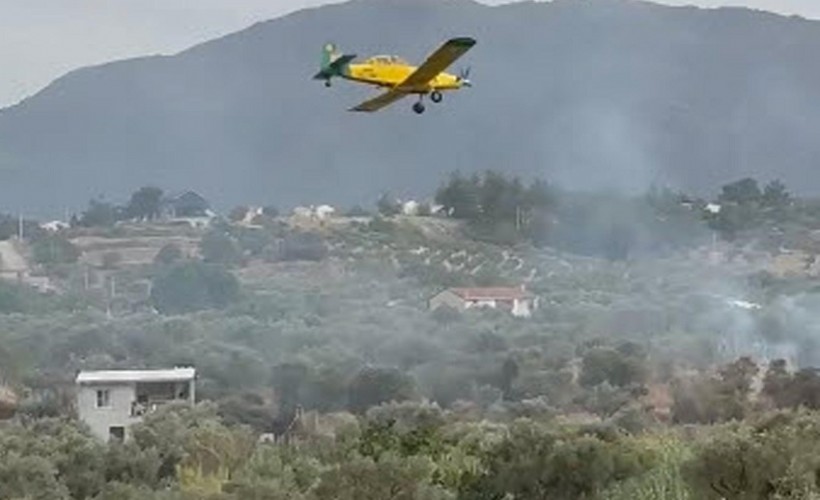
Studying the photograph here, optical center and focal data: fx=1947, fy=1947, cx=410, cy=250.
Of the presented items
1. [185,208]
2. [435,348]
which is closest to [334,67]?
[435,348]

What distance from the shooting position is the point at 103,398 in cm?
4300

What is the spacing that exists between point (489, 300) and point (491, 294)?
73 cm

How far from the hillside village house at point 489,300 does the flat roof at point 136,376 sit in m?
26.8

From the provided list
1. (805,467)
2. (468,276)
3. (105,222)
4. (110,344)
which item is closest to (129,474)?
(805,467)

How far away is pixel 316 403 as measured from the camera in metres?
46.6

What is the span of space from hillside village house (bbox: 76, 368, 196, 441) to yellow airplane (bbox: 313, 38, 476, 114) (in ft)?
83.2

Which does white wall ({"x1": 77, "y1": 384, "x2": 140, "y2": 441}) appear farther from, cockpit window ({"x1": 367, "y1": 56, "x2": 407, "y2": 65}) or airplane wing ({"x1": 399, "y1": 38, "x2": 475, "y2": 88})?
airplane wing ({"x1": 399, "y1": 38, "x2": 475, "y2": 88})

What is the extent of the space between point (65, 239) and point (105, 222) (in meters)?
7.32

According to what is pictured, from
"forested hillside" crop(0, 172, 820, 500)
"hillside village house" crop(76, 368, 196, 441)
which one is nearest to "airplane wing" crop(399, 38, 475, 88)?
"forested hillside" crop(0, 172, 820, 500)

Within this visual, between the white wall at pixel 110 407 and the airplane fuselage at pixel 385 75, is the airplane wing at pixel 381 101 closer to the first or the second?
the airplane fuselage at pixel 385 75

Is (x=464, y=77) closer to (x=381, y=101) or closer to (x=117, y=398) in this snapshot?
(x=381, y=101)

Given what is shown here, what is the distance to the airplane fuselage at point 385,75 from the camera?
16469 mm

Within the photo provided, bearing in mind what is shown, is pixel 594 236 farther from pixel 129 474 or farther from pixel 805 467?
pixel 805 467

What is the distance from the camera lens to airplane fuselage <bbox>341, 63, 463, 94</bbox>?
1647cm
